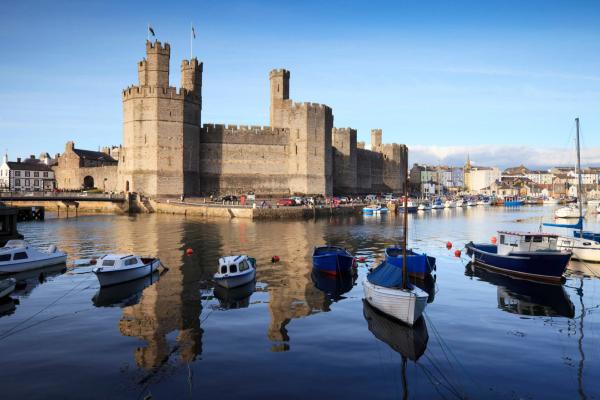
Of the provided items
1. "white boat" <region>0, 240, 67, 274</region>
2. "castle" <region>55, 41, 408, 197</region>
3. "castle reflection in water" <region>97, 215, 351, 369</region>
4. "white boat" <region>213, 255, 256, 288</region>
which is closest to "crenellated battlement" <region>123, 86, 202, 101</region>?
"castle" <region>55, 41, 408, 197</region>

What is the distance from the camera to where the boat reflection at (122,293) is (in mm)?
15680

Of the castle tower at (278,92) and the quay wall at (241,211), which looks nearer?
the quay wall at (241,211)

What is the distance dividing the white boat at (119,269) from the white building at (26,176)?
7158cm

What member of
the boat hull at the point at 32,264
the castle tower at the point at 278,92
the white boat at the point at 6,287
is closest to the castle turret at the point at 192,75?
the castle tower at the point at 278,92

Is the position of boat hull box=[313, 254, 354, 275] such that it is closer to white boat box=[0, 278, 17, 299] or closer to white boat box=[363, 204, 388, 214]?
white boat box=[0, 278, 17, 299]

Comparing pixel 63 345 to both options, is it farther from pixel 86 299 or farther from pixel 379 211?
pixel 379 211

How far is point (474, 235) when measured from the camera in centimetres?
3725

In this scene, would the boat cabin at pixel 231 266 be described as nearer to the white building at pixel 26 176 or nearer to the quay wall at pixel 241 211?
the quay wall at pixel 241 211

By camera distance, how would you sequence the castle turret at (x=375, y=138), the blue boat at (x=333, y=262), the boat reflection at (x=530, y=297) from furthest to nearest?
the castle turret at (x=375, y=138) → the blue boat at (x=333, y=262) → the boat reflection at (x=530, y=297)

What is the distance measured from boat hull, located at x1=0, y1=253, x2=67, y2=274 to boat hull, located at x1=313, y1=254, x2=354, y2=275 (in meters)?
11.0

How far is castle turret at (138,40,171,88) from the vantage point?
52.5 m

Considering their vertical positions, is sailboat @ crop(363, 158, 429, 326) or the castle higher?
the castle

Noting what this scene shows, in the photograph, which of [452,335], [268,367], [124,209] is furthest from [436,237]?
[124,209]

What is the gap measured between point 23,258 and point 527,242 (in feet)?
67.2
